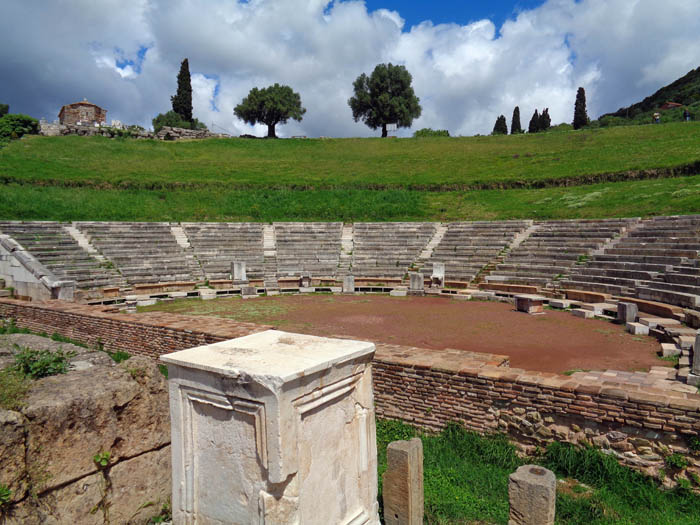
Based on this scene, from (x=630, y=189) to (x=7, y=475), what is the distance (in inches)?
1066

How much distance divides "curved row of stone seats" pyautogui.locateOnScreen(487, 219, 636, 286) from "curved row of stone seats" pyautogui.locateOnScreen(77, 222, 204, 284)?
13.0 meters

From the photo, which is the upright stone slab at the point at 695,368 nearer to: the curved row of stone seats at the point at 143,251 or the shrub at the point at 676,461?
the shrub at the point at 676,461

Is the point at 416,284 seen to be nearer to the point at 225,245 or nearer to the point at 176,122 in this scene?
the point at 225,245

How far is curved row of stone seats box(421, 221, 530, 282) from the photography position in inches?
765

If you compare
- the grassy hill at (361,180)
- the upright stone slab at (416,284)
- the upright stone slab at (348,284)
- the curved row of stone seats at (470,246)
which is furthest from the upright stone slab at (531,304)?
the grassy hill at (361,180)

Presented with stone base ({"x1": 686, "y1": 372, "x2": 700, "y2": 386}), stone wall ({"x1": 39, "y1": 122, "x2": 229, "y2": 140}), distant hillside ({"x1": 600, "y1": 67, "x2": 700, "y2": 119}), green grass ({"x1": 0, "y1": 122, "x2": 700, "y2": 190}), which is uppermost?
distant hillside ({"x1": 600, "y1": 67, "x2": 700, "y2": 119})

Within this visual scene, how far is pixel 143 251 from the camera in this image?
65.0 feet

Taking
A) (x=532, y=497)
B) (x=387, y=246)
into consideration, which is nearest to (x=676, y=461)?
(x=532, y=497)

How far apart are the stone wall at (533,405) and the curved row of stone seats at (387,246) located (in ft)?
43.5

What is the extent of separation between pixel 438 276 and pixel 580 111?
166 feet

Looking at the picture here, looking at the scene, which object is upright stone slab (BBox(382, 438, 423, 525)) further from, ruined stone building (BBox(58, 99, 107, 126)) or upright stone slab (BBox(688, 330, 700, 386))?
ruined stone building (BBox(58, 99, 107, 126))

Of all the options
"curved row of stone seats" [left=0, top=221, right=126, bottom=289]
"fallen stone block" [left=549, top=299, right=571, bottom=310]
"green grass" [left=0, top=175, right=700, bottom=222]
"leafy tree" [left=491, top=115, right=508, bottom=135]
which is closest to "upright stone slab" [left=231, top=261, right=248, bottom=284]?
"curved row of stone seats" [left=0, top=221, right=126, bottom=289]

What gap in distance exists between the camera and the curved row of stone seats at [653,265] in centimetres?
1285

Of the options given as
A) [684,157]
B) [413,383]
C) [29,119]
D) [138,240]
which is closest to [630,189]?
[684,157]
